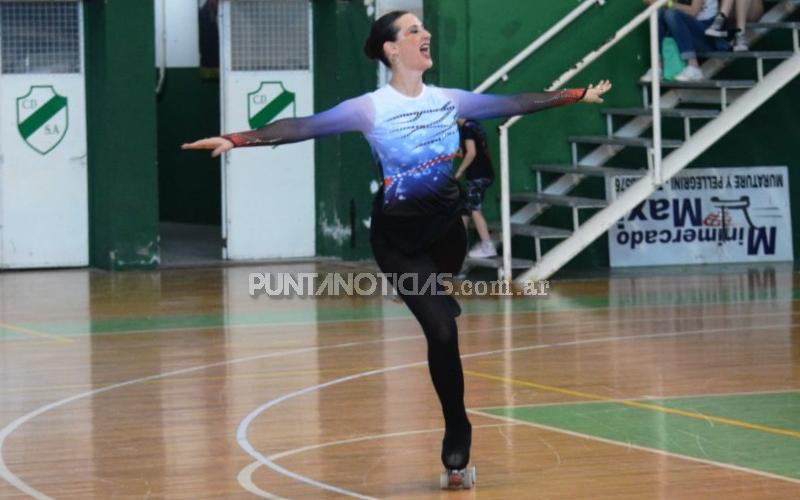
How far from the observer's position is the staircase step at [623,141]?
690 inches

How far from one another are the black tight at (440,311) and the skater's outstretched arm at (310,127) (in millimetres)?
533

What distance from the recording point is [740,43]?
1812cm

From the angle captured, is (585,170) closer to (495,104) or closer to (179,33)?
(179,33)

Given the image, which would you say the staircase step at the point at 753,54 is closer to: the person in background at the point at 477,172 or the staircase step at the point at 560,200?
the staircase step at the point at 560,200

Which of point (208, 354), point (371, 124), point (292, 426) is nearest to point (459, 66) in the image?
point (208, 354)

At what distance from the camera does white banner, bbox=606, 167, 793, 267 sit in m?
18.9

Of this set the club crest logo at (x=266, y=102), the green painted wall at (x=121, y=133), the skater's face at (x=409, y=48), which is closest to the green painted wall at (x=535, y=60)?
the club crest logo at (x=266, y=102)

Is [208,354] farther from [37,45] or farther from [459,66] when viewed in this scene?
[37,45]

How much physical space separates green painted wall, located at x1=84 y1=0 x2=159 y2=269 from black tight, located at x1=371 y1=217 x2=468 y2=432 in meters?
12.2

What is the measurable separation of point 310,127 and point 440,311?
103 centimetres

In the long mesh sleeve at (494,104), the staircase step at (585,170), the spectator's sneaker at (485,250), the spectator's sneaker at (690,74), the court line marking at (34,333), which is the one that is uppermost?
the spectator's sneaker at (690,74)

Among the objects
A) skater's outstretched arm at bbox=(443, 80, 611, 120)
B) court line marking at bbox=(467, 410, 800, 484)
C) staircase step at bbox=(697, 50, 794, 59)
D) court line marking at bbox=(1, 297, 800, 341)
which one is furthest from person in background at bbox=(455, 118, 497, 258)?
skater's outstretched arm at bbox=(443, 80, 611, 120)

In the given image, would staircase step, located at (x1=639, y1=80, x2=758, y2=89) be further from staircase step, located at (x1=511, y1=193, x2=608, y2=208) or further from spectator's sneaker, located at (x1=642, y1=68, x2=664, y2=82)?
staircase step, located at (x1=511, y1=193, x2=608, y2=208)

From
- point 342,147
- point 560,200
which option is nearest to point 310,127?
point 560,200
